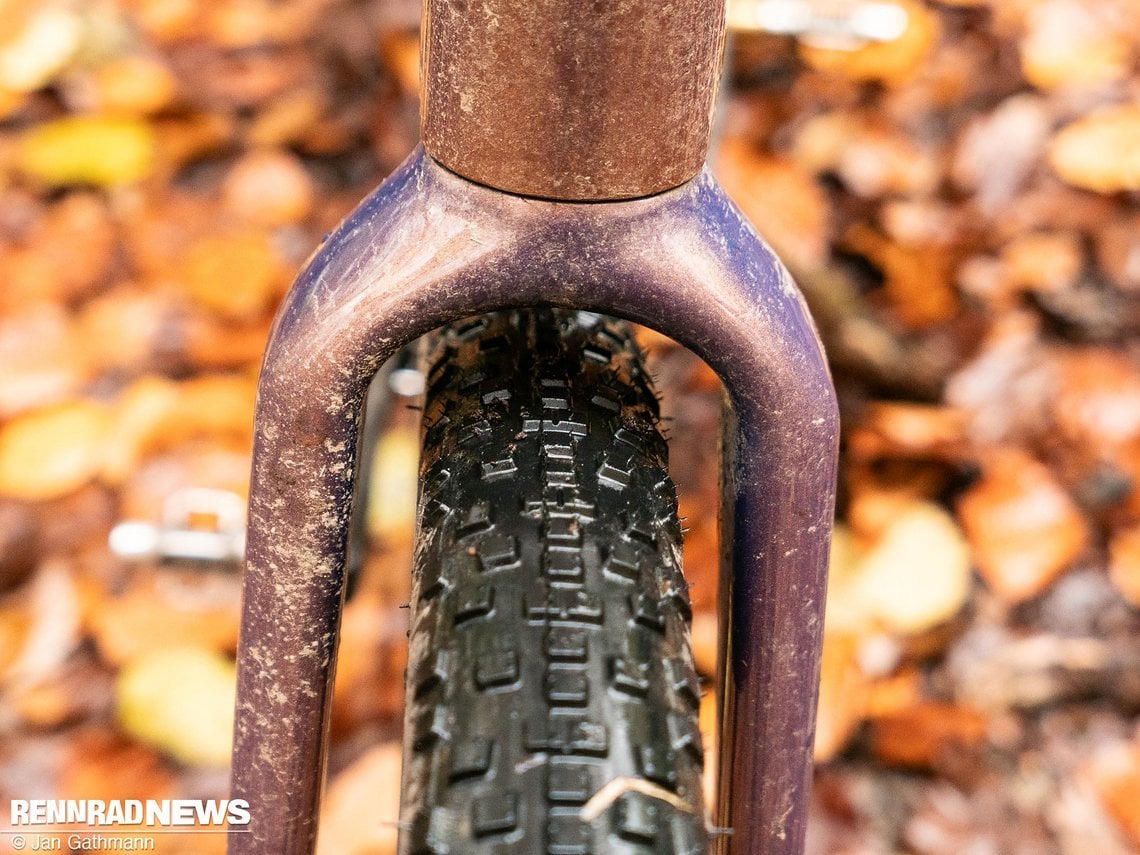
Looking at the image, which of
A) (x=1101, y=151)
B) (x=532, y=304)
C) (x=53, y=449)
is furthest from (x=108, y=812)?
(x=1101, y=151)

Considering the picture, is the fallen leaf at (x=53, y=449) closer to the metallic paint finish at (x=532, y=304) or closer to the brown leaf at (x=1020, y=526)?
the metallic paint finish at (x=532, y=304)

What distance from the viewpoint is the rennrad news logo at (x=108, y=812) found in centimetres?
84

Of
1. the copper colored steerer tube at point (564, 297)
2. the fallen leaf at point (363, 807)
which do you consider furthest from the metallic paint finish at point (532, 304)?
the fallen leaf at point (363, 807)

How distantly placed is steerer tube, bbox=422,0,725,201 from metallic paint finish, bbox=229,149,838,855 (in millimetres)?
12

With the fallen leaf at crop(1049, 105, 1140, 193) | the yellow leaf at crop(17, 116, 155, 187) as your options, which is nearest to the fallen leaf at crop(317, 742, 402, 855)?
the yellow leaf at crop(17, 116, 155, 187)

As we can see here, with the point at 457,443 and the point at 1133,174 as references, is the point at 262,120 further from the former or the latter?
the point at 457,443

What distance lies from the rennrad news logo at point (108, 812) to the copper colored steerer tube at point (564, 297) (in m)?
0.29

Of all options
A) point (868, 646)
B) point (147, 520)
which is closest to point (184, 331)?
point (147, 520)

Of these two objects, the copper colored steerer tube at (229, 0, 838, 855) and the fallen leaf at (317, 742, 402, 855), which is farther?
the fallen leaf at (317, 742, 402, 855)

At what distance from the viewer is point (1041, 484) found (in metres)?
1.33

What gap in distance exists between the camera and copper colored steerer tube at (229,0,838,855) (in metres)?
0.48

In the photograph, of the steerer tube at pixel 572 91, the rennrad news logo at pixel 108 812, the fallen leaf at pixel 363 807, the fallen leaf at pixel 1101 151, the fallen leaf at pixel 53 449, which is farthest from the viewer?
the fallen leaf at pixel 1101 151

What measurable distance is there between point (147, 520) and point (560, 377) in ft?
2.67

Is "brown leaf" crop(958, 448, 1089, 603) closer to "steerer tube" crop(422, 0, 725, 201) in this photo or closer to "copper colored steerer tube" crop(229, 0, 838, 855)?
"copper colored steerer tube" crop(229, 0, 838, 855)
